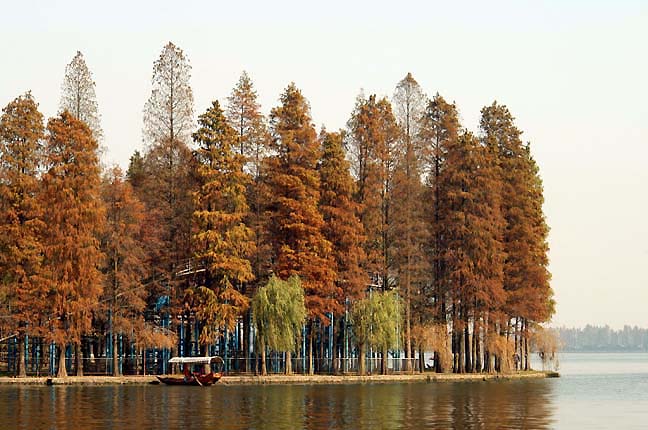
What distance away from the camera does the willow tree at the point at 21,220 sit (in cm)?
7744

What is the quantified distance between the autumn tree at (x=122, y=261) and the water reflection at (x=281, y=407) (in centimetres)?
790

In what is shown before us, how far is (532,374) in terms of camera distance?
97875mm

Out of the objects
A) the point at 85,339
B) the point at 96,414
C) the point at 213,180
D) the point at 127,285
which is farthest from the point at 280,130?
the point at 96,414

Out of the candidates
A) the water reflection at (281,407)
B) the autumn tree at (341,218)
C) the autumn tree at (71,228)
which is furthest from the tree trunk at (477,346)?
the autumn tree at (71,228)

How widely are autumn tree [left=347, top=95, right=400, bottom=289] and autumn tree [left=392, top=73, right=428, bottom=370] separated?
2.41 feet

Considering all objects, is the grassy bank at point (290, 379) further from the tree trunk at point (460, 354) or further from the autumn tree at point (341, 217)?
the autumn tree at point (341, 217)

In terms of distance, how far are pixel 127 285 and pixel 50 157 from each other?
33.4 feet

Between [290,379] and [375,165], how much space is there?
18024mm

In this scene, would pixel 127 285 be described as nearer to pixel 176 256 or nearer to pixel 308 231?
Answer: pixel 176 256

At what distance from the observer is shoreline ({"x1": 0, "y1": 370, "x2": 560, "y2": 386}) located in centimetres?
7675

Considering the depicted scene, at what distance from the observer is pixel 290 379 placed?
8119cm

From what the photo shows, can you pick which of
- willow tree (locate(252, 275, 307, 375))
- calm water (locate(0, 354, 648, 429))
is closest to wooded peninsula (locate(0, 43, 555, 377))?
willow tree (locate(252, 275, 307, 375))

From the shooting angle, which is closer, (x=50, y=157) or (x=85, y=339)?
(x=50, y=157)

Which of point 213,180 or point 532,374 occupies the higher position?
point 213,180
